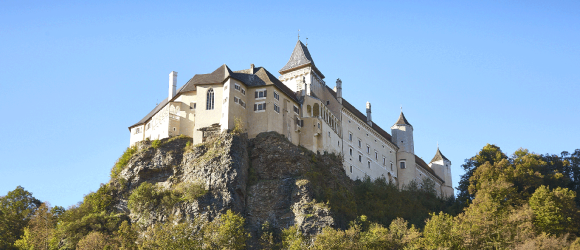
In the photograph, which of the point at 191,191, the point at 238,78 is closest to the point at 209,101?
the point at 238,78

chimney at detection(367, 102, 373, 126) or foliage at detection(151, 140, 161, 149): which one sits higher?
chimney at detection(367, 102, 373, 126)

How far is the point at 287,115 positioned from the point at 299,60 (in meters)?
14.4

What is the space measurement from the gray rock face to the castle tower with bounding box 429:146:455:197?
4026cm

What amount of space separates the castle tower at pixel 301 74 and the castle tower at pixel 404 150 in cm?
1682

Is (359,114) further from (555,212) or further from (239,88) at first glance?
(555,212)

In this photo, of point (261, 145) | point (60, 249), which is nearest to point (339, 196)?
point (261, 145)

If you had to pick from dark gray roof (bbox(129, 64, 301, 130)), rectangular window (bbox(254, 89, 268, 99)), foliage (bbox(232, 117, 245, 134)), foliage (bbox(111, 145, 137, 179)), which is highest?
dark gray roof (bbox(129, 64, 301, 130))

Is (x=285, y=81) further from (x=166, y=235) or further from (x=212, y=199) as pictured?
(x=166, y=235)

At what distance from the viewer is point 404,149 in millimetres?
100812

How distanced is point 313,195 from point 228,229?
41.0 ft

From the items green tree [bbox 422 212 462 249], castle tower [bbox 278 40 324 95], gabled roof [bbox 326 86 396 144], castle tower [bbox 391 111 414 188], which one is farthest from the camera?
castle tower [bbox 391 111 414 188]

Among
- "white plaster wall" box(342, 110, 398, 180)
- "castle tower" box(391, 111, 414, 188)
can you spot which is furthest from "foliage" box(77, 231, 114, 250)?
"castle tower" box(391, 111, 414, 188)

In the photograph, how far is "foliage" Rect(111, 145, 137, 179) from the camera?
3105 inches

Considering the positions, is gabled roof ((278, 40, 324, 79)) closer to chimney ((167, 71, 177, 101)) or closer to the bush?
chimney ((167, 71, 177, 101))
